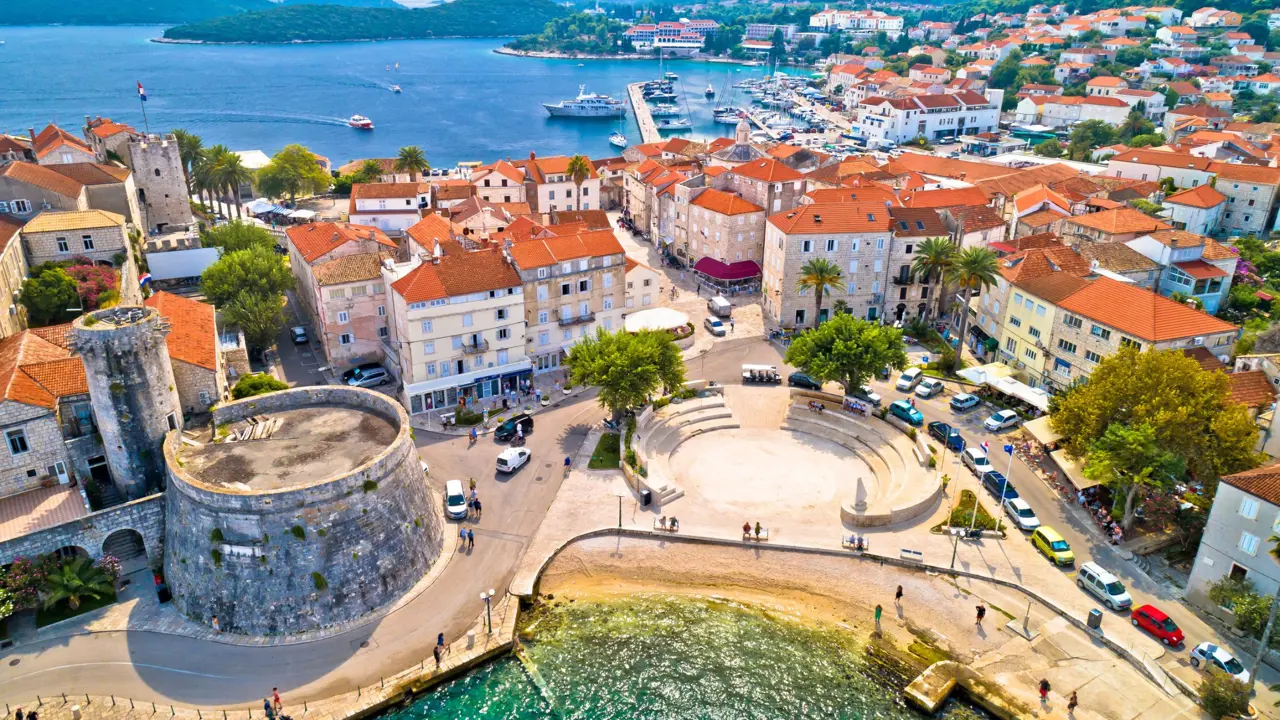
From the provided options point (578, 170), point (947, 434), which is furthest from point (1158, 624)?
point (578, 170)

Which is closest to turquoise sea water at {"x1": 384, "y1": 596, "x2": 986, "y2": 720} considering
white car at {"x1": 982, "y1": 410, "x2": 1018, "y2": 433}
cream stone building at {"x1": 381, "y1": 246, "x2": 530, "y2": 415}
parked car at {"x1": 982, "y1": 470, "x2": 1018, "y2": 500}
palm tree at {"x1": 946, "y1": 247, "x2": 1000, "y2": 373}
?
parked car at {"x1": 982, "y1": 470, "x2": 1018, "y2": 500}

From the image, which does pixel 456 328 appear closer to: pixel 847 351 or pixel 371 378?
pixel 371 378

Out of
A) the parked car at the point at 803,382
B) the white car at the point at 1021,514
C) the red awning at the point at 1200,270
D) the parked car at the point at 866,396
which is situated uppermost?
the red awning at the point at 1200,270

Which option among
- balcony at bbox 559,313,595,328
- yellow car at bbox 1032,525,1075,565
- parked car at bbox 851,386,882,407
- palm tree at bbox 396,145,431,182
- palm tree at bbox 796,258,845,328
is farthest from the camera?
palm tree at bbox 396,145,431,182

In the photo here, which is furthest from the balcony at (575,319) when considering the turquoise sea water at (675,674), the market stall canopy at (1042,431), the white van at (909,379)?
the market stall canopy at (1042,431)

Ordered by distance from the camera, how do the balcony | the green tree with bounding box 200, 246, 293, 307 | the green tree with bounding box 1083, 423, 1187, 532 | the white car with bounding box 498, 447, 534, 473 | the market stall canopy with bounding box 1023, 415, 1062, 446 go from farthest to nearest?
the green tree with bounding box 200, 246, 293, 307
the balcony
the market stall canopy with bounding box 1023, 415, 1062, 446
the white car with bounding box 498, 447, 534, 473
the green tree with bounding box 1083, 423, 1187, 532

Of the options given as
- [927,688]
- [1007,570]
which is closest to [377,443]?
[927,688]

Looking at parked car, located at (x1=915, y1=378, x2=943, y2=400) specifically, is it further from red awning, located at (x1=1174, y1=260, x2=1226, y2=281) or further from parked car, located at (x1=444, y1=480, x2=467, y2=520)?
parked car, located at (x1=444, y1=480, x2=467, y2=520)

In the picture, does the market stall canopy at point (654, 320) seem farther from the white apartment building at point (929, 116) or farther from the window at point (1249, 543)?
the white apartment building at point (929, 116)
